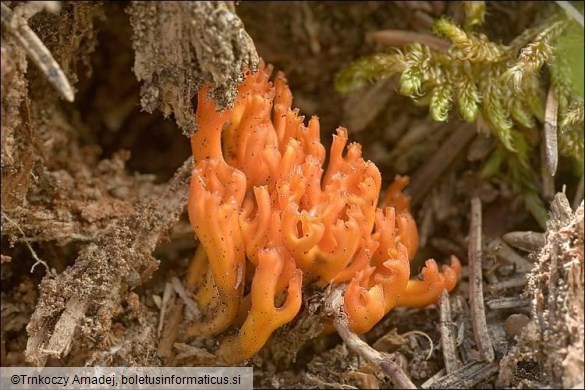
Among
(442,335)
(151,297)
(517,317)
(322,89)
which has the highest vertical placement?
(322,89)

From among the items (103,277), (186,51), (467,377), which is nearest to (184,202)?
(103,277)

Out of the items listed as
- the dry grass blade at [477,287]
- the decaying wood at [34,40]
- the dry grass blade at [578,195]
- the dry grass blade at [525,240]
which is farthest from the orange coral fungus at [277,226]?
the dry grass blade at [578,195]

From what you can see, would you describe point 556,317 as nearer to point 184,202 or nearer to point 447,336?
point 447,336

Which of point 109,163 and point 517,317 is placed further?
point 109,163

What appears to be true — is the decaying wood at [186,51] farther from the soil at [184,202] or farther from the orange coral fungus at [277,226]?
the orange coral fungus at [277,226]

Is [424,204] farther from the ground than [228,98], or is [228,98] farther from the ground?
[228,98]

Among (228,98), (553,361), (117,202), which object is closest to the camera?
(553,361)

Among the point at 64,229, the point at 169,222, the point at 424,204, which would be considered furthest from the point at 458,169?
the point at 64,229

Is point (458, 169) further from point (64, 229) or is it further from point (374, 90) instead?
point (64, 229)
